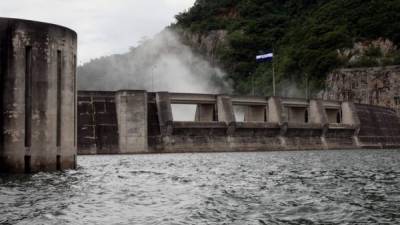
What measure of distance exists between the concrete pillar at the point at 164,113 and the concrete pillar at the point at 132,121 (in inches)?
78.7

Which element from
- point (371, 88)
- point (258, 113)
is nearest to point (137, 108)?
point (258, 113)

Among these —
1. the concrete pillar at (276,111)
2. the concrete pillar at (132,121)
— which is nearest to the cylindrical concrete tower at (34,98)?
the concrete pillar at (132,121)

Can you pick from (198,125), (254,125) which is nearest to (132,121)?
(198,125)

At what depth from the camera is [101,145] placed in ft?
215

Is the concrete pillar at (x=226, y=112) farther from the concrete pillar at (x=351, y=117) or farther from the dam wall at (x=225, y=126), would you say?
the concrete pillar at (x=351, y=117)

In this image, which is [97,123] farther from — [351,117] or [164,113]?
[351,117]

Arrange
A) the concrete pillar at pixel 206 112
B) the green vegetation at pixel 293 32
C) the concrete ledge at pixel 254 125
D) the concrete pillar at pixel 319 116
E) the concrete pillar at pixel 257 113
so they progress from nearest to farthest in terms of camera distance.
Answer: the concrete ledge at pixel 254 125 < the concrete pillar at pixel 206 112 < the concrete pillar at pixel 257 113 < the concrete pillar at pixel 319 116 < the green vegetation at pixel 293 32

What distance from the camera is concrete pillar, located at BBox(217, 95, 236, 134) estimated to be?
246 ft

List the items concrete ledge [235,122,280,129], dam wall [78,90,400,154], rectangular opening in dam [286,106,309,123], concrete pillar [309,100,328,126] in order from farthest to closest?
rectangular opening in dam [286,106,309,123], concrete pillar [309,100,328,126], concrete ledge [235,122,280,129], dam wall [78,90,400,154]

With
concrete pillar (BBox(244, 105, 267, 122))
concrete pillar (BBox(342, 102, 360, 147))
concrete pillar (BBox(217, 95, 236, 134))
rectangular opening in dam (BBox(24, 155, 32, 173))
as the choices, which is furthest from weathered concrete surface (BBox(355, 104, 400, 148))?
rectangular opening in dam (BBox(24, 155, 32, 173))

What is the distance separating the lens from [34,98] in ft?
89.7

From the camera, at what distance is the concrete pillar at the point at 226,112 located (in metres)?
74.9

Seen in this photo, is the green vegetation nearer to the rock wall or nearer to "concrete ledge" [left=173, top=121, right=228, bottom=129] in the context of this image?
the rock wall

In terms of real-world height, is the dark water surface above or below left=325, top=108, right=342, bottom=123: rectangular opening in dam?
A: below
